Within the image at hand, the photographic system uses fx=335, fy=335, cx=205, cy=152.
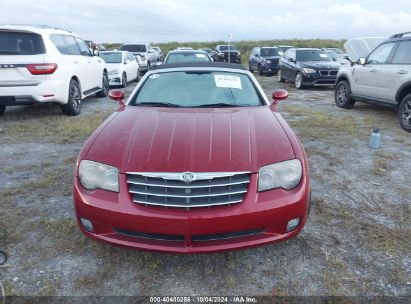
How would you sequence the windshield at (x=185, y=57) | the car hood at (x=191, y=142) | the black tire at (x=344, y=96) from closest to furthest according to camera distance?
the car hood at (x=191, y=142), the black tire at (x=344, y=96), the windshield at (x=185, y=57)

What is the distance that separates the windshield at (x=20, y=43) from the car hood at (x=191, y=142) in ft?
15.4

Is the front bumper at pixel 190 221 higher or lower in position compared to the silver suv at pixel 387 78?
lower

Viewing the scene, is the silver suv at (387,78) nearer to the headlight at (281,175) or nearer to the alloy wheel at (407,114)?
the alloy wheel at (407,114)

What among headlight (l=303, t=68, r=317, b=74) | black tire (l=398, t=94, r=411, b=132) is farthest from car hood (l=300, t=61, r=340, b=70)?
black tire (l=398, t=94, r=411, b=132)

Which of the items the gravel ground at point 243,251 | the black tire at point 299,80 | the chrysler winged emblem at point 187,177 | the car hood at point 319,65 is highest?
the car hood at point 319,65

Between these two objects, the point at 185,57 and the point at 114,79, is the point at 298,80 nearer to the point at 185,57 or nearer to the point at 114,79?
the point at 185,57

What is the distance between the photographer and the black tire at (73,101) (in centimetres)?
796

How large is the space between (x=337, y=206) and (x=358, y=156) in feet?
6.58

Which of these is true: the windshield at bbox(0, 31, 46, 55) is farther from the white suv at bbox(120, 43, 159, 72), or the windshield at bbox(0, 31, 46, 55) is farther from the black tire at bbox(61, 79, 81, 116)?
the white suv at bbox(120, 43, 159, 72)

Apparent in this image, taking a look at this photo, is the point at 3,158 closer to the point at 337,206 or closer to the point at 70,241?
the point at 70,241

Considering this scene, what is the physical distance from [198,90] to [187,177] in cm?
173

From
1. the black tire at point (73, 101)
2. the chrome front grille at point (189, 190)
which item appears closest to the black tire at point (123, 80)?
the black tire at point (73, 101)

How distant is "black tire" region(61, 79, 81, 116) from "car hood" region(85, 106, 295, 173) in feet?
17.1

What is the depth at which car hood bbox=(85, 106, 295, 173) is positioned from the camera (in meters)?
2.49
